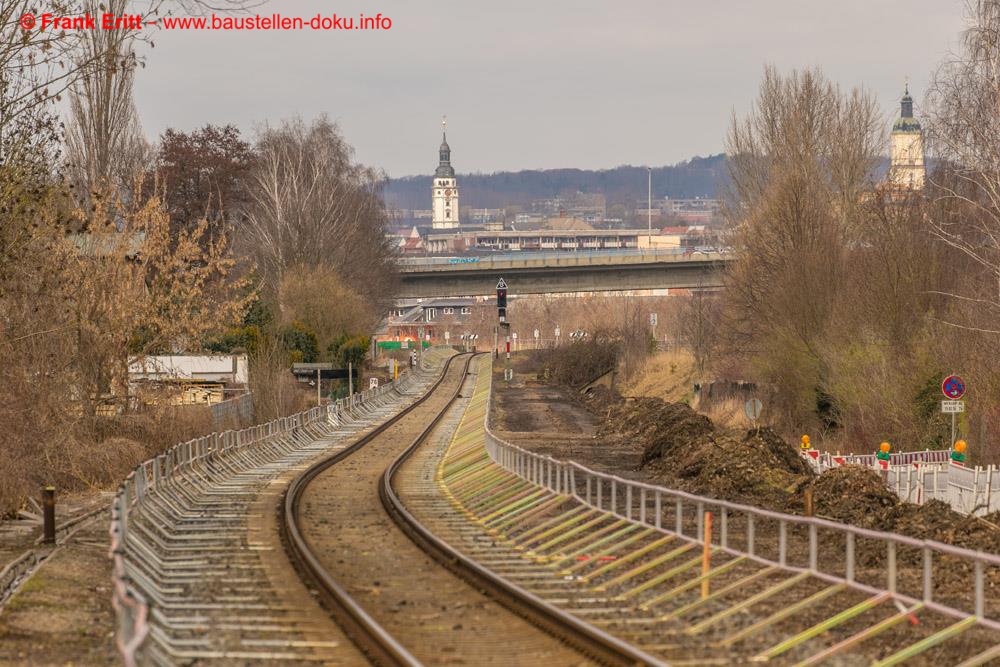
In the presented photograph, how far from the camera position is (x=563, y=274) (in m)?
106

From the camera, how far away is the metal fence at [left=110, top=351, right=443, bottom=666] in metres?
12.4

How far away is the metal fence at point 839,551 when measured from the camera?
14016 mm

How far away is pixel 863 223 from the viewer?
191 feet

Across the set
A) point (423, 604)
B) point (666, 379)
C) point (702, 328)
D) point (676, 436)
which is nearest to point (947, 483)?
point (676, 436)

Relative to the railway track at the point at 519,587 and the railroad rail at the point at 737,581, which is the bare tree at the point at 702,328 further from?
the railroad rail at the point at 737,581

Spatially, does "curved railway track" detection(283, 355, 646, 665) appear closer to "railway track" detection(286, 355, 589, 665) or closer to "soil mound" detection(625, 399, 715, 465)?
"railway track" detection(286, 355, 589, 665)

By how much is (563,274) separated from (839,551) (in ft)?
280

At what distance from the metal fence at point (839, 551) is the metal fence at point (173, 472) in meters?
6.50

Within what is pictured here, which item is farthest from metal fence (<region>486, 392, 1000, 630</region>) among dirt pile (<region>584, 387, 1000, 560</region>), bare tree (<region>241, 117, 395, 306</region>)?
bare tree (<region>241, 117, 395, 306</region>)

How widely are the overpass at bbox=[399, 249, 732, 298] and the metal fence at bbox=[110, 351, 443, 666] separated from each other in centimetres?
3191

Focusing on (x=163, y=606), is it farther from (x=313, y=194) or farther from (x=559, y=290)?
(x=559, y=290)

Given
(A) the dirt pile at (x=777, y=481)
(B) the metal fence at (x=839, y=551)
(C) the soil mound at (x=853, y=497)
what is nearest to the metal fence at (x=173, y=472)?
(B) the metal fence at (x=839, y=551)

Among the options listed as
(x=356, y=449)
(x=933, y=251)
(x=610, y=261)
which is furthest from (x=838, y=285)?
(x=610, y=261)

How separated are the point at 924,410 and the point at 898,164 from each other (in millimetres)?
17187
